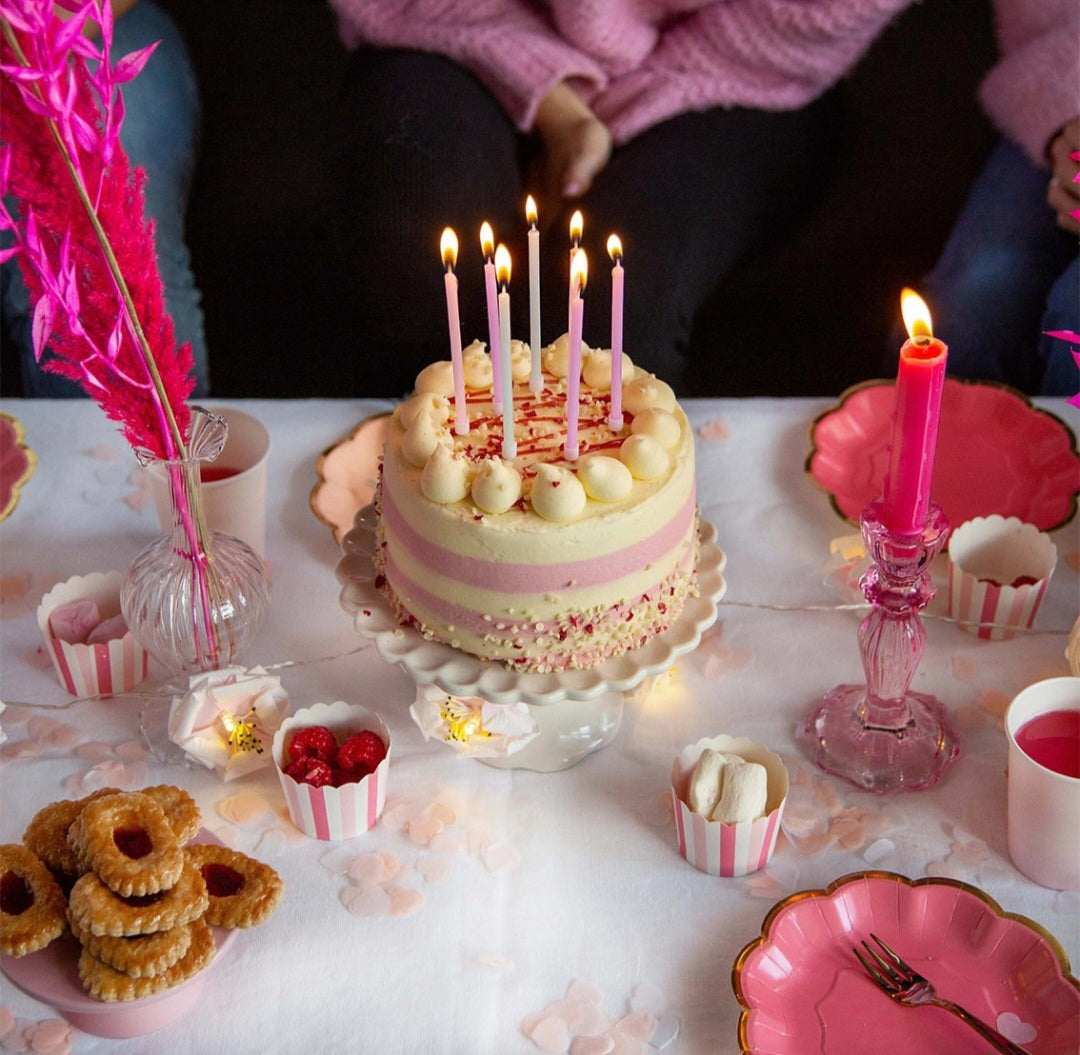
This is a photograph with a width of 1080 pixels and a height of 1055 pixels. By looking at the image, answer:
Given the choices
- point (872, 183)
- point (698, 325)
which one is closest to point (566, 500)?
point (698, 325)

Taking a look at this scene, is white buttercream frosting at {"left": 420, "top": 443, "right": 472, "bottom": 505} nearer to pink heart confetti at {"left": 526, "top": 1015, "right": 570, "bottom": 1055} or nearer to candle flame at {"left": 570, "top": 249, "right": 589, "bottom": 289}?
candle flame at {"left": 570, "top": 249, "right": 589, "bottom": 289}

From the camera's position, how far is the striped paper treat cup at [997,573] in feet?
4.09

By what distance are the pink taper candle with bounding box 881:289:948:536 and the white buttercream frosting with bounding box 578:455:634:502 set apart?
20 centimetres

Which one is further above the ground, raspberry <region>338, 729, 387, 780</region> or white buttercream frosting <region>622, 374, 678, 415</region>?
white buttercream frosting <region>622, 374, 678, 415</region>

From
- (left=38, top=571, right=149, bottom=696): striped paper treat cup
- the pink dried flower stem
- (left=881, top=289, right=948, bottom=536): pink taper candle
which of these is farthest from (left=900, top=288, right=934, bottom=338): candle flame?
(left=38, top=571, right=149, bottom=696): striped paper treat cup

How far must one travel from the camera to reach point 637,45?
1.92 metres

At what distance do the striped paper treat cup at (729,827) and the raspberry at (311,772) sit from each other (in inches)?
11.3

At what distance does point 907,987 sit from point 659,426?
0.47 metres

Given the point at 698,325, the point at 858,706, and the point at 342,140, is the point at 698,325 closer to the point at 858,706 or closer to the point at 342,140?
the point at 342,140

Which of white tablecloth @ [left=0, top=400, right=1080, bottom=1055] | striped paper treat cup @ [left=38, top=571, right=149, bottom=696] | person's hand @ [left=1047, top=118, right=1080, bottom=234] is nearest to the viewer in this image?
white tablecloth @ [left=0, top=400, right=1080, bottom=1055]

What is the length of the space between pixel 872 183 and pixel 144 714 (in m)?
2.12

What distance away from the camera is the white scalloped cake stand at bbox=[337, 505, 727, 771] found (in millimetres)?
1053

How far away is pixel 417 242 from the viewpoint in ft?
6.44

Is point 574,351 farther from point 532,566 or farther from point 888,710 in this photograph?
point 888,710
